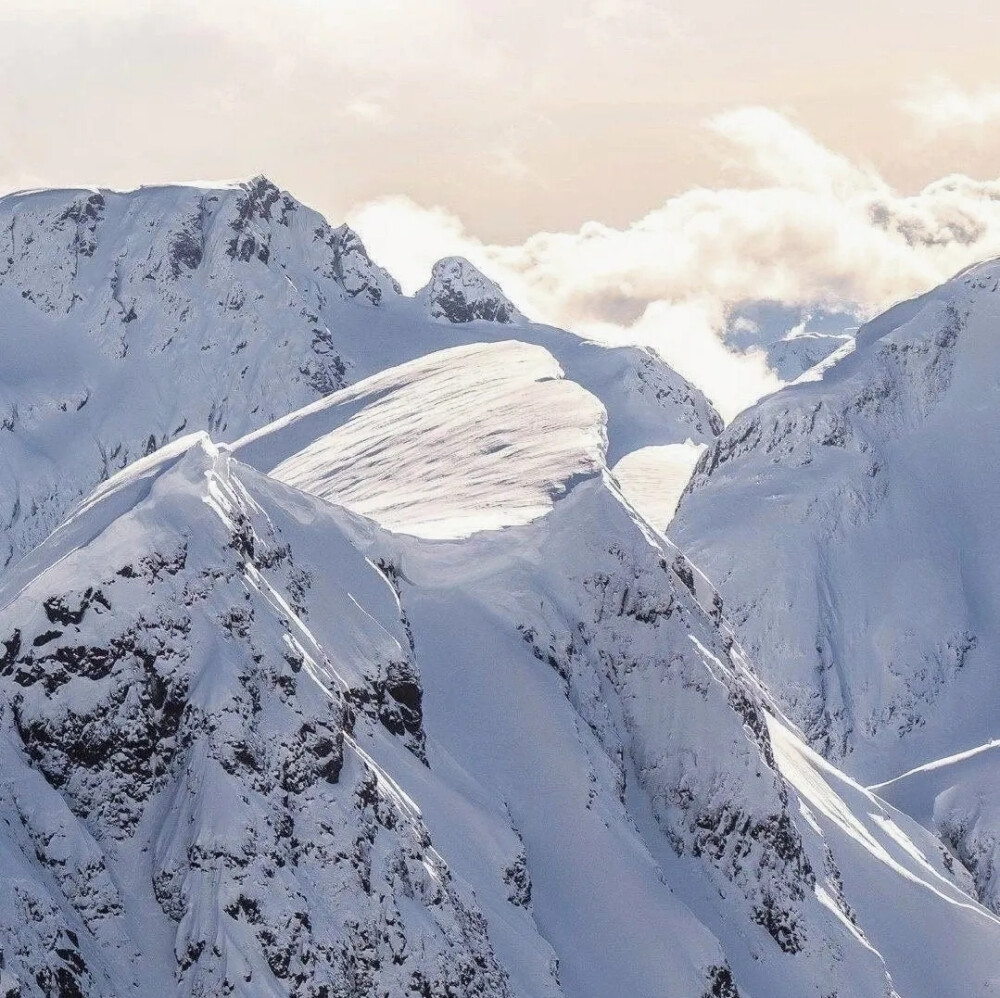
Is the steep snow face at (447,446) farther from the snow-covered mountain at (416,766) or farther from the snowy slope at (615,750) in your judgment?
the snowy slope at (615,750)

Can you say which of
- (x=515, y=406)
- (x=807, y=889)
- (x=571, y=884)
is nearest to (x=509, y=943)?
(x=571, y=884)

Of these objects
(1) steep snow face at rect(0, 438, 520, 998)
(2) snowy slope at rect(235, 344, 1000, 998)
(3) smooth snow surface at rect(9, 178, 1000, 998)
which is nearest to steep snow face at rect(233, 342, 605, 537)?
(3) smooth snow surface at rect(9, 178, 1000, 998)

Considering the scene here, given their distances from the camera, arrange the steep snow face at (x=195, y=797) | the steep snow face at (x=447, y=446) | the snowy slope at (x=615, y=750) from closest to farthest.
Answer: the steep snow face at (x=195, y=797) < the snowy slope at (x=615, y=750) < the steep snow face at (x=447, y=446)

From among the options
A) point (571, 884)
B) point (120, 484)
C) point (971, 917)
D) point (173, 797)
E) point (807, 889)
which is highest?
point (120, 484)

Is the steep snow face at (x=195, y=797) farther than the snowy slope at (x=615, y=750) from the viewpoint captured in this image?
No

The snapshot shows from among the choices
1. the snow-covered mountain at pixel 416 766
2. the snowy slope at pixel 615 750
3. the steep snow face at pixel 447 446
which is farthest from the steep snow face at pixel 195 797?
the steep snow face at pixel 447 446

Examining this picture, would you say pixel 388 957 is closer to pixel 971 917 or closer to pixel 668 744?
pixel 668 744

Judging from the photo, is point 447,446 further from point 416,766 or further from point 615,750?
point 416,766
